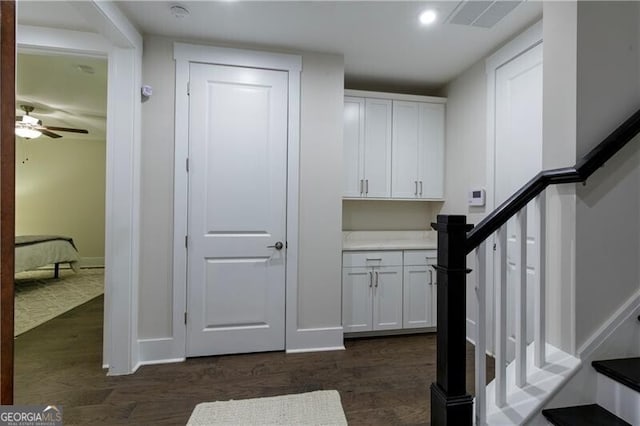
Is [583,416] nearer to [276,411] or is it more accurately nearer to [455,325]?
[455,325]

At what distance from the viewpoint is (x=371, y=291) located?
3082mm

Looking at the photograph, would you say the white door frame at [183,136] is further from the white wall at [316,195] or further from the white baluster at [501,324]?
the white baluster at [501,324]

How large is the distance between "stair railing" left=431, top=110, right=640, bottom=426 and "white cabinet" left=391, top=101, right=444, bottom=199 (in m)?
2.07

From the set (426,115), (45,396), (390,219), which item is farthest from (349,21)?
(45,396)

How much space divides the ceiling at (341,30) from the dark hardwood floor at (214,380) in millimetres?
2438

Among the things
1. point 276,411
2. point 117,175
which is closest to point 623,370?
point 276,411

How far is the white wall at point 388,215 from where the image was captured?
364 cm

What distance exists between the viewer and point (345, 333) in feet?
10.1

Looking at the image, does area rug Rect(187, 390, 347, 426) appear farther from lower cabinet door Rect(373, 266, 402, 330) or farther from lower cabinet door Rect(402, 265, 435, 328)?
lower cabinet door Rect(402, 265, 435, 328)

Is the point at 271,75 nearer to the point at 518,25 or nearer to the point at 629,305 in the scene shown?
the point at 518,25

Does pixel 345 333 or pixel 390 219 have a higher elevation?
pixel 390 219

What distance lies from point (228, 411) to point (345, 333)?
4.62 ft

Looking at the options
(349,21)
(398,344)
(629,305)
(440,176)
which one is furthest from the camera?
(440,176)

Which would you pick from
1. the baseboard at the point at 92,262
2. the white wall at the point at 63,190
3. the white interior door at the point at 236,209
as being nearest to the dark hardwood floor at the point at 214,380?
the white interior door at the point at 236,209
